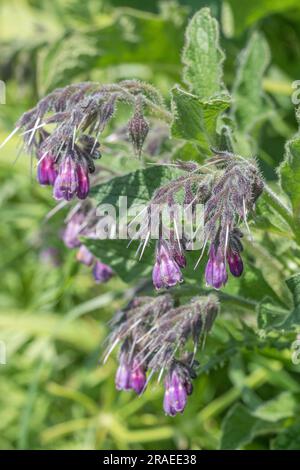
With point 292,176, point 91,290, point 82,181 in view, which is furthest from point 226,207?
point 91,290

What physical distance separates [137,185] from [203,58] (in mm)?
462

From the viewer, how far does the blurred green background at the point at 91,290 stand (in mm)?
3141

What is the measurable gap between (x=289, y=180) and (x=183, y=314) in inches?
16.7

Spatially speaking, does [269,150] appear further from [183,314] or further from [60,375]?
[183,314]

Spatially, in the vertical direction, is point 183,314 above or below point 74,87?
below

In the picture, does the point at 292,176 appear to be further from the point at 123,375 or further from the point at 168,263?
the point at 123,375

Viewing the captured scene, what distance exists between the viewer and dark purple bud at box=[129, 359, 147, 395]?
2.01 m

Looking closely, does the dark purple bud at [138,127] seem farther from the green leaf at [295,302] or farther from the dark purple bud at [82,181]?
the green leaf at [295,302]

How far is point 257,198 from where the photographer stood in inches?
70.1

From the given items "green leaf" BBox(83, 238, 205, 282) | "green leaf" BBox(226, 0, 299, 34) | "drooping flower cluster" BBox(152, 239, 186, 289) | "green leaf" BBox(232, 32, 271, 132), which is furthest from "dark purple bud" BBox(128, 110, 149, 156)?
"green leaf" BBox(226, 0, 299, 34)

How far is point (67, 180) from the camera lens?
72.6 inches

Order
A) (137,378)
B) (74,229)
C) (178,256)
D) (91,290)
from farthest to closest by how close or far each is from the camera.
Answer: (91,290)
(74,229)
(137,378)
(178,256)
